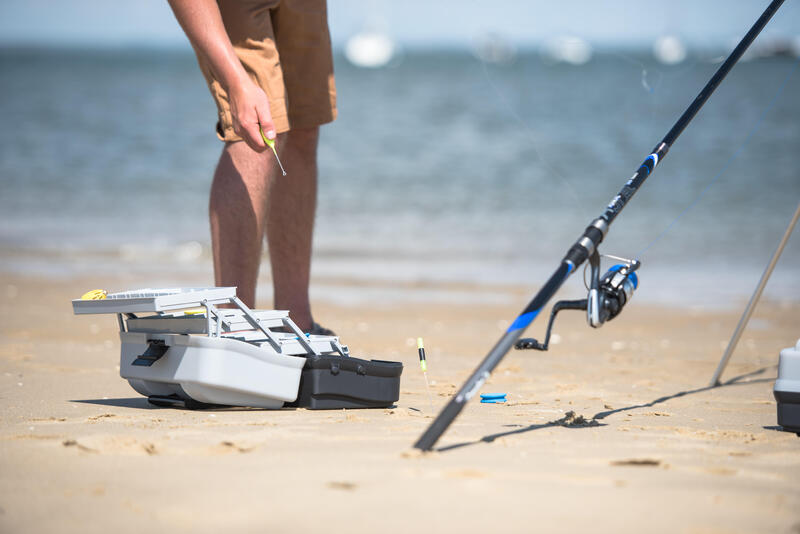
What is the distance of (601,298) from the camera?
83.1 inches

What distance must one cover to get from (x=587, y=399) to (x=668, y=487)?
109cm

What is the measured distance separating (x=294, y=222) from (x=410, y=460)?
1.44 meters

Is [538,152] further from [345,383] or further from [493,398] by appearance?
[345,383]

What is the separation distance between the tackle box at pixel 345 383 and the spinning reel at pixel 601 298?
47 centimetres

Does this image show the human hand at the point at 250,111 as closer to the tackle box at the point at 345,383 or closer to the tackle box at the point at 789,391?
the tackle box at the point at 345,383

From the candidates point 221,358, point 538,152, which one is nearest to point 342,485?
point 221,358

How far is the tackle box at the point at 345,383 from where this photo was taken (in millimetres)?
2316

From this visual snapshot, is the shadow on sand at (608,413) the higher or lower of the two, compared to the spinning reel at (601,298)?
lower

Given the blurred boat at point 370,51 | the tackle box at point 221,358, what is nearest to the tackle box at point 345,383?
the tackle box at point 221,358

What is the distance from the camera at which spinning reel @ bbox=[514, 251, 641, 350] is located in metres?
2.04

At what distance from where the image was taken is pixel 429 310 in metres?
5.12

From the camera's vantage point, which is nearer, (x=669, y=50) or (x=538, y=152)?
(x=669, y=50)

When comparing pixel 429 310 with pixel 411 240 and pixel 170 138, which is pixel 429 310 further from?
pixel 170 138

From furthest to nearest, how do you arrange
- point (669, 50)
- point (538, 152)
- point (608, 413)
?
1. point (538, 152)
2. point (669, 50)
3. point (608, 413)
